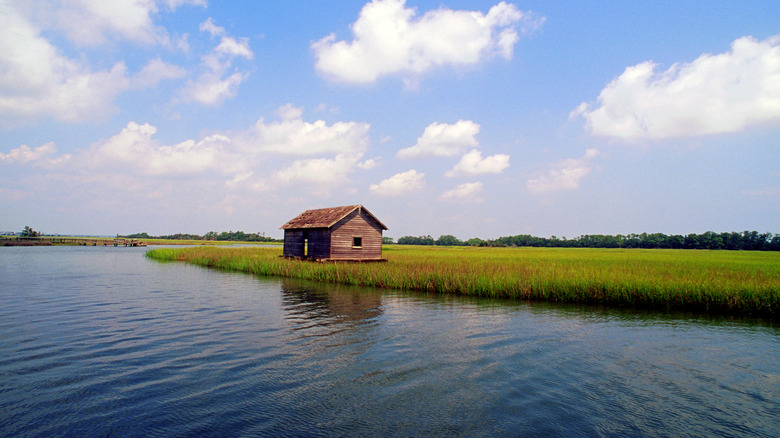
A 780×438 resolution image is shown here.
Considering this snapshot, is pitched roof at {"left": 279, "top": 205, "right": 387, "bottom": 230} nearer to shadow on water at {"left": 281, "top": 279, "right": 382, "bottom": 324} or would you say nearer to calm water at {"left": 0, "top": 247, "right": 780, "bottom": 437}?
shadow on water at {"left": 281, "top": 279, "right": 382, "bottom": 324}

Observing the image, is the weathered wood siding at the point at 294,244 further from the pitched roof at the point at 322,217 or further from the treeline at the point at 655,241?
the treeline at the point at 655,241

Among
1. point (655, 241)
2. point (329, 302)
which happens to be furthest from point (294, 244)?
point (655, 241)

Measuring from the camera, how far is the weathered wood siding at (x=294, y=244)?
3762 centimetres

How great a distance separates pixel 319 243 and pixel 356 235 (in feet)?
11.0

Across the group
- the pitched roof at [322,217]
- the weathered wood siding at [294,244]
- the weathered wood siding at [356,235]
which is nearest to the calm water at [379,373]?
the weathered wood siding at [356,235]

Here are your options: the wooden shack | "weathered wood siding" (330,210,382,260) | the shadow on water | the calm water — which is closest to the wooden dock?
the wooden shack

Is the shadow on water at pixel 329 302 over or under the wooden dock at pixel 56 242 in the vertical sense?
under

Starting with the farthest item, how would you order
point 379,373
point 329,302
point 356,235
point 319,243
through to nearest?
point 356,235 < point 319,243 < point 329,302 < point 379,373

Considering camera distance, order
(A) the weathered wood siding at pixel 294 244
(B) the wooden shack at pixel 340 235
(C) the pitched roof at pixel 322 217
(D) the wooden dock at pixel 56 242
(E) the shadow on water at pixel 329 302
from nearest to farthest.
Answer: (E) the shadow on water at pixel 329 302 → (B) the wooden shack at pixel 340 235 → (C) the pitched roof at pixel 322 217 → (A) the weathered wood siding at pixel 294 244 → (D) the wooden dock at pixel 56 242

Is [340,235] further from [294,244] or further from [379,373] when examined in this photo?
[379,373]

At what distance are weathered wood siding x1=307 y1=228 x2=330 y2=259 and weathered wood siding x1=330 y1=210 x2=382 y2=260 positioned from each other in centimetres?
61

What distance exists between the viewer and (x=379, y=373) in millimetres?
8062

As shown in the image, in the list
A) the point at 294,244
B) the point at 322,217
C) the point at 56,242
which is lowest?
the point at 294,244

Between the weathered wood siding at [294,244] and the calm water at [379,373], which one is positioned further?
the weathered wood siding at [294,244]
